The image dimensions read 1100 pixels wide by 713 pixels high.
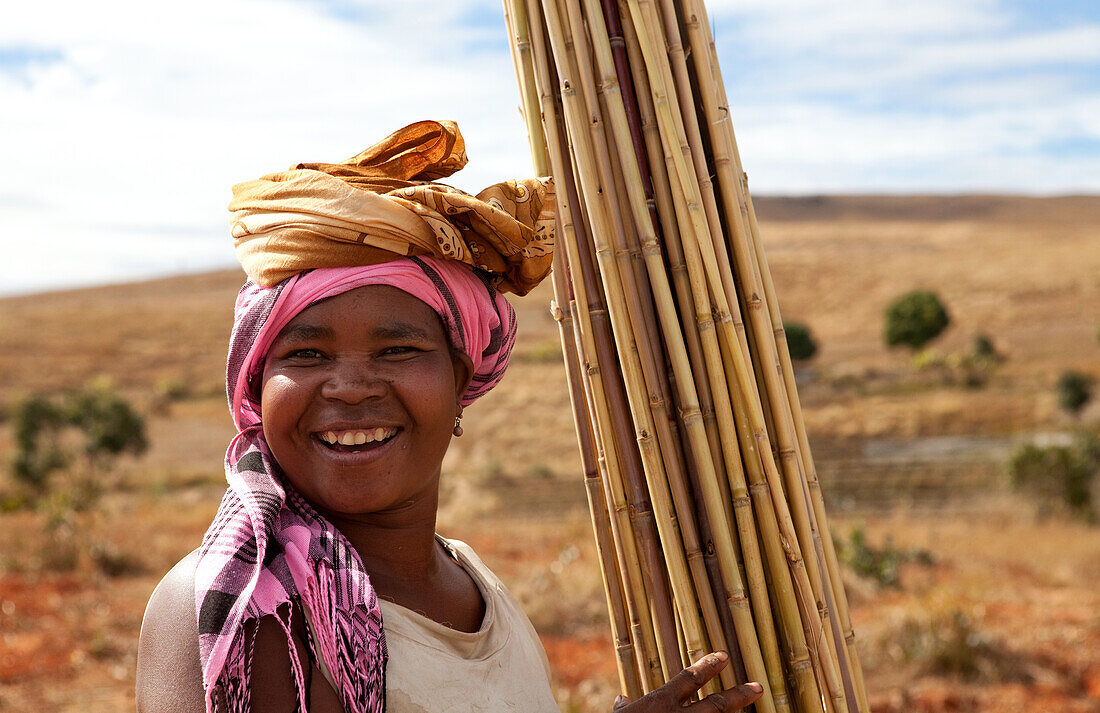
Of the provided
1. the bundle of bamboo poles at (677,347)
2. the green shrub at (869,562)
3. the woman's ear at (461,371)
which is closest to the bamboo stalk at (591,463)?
the bundle of bamboo poles at (677,347)

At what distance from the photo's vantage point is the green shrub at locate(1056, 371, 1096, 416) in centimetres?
2434

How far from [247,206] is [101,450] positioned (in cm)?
1874

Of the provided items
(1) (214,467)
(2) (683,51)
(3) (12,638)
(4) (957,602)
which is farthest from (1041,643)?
(1) (214,467)

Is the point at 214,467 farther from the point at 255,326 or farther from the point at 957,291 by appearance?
the point at 957,291

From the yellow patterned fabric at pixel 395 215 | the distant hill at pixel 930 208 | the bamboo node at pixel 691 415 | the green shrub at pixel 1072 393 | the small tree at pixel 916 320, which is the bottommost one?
the green shrub at pixel 1072 393

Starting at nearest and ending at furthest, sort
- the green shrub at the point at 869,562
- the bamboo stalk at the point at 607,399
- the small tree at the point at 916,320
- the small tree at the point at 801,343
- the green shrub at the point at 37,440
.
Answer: the bamboo stalk at the point at 607,399 → the green shrub at the point at 869,562 → the green shrub at the point at 37,440 → the small tree at the point at 801,343 → the small tree at the point at 916,320

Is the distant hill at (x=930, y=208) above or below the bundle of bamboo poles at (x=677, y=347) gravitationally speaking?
above

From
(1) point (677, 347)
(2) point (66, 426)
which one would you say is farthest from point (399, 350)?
(2) point (66, 426)

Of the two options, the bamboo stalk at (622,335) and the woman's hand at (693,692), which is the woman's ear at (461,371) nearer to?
the bamboo stalk at (622,335)

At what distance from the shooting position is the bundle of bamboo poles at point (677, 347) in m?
1.48

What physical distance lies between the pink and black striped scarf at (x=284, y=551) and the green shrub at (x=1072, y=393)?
86.8 feet

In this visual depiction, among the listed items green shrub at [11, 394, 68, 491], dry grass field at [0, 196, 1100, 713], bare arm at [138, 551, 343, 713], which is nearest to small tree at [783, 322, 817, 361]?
dry grass field at [0, 196, 1100, 713]

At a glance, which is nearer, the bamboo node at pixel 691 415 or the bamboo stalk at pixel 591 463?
the bamboo node at pixel 691 415

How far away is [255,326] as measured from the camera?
1312 mm
